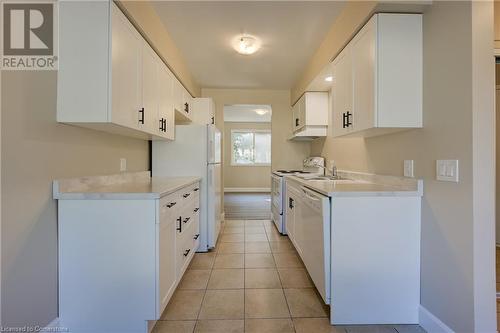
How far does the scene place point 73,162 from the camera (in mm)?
1751

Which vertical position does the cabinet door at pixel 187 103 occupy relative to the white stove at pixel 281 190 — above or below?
above

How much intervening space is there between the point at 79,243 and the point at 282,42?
2787mm

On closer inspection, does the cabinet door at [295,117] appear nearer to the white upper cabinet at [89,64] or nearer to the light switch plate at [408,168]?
the light switch plate at [408,168]

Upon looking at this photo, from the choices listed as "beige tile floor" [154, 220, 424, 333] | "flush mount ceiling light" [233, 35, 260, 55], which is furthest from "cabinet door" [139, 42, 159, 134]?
"beige tile floor" [154, 220, 424, 333]

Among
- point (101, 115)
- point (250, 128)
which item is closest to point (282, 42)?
point (101, 115)

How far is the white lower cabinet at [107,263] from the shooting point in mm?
1613

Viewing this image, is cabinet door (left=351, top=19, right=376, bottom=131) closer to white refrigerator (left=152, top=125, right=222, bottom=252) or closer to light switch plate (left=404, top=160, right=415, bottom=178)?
light switch plate (left=404, top=160, right=415, bottom=178)

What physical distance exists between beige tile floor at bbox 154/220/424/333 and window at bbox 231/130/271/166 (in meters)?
6.43

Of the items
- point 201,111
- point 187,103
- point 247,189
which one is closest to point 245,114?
point 247,189

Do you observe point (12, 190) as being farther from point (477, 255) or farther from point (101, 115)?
point (477, 255)

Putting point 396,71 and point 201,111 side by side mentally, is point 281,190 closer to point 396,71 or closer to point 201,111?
point 201,111

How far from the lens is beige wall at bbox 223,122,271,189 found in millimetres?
9422

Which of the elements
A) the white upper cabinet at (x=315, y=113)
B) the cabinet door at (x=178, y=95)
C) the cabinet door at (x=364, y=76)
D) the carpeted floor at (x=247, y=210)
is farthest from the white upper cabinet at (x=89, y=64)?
the carpeted floor at (x=247, y=210)

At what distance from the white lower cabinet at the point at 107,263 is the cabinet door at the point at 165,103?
1.12 meters
